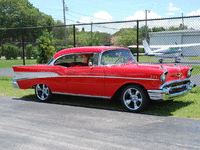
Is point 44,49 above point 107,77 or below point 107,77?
above

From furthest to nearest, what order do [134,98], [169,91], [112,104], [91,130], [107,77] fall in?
[112,104], [107,77], [134,98], [169,91], [91,130]

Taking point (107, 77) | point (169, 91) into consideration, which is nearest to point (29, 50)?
point (107, 77)

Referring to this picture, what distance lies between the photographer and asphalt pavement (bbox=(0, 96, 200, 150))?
4.27 metres

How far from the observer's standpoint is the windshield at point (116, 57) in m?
7.18

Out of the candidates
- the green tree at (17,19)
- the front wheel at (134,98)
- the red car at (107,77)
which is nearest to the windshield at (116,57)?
the red car at (107,77)

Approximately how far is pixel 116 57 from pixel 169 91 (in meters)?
1.92

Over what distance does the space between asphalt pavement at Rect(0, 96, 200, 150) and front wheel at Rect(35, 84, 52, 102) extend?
1054 millimetres

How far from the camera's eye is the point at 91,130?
201 inches

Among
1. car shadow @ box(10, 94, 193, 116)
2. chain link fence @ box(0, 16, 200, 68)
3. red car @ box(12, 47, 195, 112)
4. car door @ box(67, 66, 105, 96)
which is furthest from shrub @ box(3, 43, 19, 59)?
car door @ box(67, 66, 105, 96)

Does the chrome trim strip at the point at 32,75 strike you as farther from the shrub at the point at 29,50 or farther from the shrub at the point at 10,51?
the shrub at the point at 10,51

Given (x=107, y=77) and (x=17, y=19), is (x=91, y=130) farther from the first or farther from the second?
(x=17, y=19)

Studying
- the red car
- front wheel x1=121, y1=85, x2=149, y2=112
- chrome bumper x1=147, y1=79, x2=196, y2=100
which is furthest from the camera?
front wheel x1=121, y1=85, x2=149, y2=112

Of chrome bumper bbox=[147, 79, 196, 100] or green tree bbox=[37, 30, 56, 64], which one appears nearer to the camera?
chrome bumper bbox=[147, 79, 196, 100]

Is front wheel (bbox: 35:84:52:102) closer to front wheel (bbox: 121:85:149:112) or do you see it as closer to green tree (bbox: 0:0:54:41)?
front wheel (bbox: 121:85:149:112)
